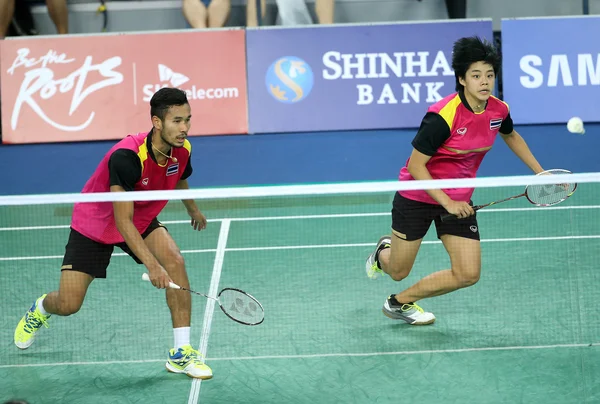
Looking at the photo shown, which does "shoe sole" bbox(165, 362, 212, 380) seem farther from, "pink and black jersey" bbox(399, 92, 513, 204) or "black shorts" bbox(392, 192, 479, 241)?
"pink and black jersey" bbox(399, 92, 513, 204)

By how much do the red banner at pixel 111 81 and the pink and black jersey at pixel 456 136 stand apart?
14.2 ft

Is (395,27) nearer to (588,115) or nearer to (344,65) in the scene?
(344,65)

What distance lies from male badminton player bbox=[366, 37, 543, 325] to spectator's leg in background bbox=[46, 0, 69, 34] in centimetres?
594

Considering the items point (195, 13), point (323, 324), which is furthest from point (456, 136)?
point (195, 13)

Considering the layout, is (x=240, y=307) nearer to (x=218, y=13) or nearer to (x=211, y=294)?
(x=211, y=294)

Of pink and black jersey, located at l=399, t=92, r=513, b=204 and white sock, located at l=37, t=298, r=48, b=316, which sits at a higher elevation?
pink and black jersey, located at l=399, t=92, r=513, b=204

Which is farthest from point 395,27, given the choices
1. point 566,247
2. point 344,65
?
point 566,247

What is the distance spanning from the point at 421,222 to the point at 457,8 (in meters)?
5.56

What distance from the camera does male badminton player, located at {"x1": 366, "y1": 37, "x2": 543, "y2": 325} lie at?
4559mm

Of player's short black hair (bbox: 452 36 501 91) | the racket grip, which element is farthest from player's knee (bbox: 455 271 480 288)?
player's short black hair (bbox: 452 36 501 91)

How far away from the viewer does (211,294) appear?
5.82 m

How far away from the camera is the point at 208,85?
8.91m

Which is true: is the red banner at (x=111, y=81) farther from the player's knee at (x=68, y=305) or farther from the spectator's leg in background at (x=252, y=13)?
the player's knee at (x=68, y=305)

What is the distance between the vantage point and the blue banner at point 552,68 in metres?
8.87
